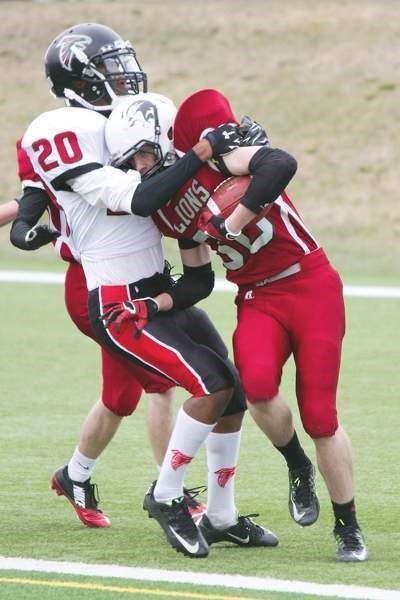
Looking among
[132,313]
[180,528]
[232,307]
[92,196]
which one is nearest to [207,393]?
[132,313]

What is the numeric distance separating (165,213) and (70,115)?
53cm

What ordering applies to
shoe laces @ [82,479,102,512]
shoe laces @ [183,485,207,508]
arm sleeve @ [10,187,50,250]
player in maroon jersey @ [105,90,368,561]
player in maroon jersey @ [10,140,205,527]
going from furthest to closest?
Result: shoe laces @ [82,479,102,512], shoe laces @ [183,485,207,508], player in maroon jersey @ [10,140,205,527], arm sleeve @ [10,187,50,250], player in maroon jersey @ [105,90,368,561]

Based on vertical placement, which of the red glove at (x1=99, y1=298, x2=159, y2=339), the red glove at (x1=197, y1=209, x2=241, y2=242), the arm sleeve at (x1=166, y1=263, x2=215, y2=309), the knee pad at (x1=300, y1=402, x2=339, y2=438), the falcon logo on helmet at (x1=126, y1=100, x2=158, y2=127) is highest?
the falcon logo on helmet at (x1=126, y1=100, x2=158, y2=127)

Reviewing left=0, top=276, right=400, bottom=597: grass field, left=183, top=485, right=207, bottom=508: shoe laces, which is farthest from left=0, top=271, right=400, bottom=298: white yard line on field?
left=183, top=485, right=207, bottom=508: shoe laces

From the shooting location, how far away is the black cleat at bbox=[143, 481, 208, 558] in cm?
566

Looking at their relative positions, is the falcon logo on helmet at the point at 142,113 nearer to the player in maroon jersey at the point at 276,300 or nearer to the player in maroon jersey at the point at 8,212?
the player in maroon jersey at the point at 276,300

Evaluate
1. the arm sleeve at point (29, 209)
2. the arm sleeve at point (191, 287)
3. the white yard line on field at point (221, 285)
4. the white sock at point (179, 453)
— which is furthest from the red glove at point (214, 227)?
the white yard line on field at point (221, 285)

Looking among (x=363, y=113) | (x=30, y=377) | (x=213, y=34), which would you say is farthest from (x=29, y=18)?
(x=30, y=377)

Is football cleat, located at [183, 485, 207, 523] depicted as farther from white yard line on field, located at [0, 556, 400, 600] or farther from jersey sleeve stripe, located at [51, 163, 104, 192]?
jersey sleeve stripe, located at [51, 163, 104, 192]

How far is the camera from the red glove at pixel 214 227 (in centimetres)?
549

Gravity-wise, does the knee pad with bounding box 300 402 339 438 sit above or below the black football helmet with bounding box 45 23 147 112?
below

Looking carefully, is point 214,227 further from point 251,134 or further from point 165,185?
point 251,134

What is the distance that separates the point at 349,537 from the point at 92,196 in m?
1.60

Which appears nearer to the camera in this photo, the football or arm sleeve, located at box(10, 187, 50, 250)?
the football
